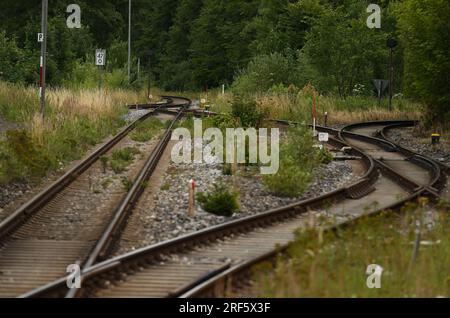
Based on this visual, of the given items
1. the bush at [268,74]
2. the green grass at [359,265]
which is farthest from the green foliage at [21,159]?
the bush at [268,74]

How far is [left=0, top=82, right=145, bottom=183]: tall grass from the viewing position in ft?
51.9

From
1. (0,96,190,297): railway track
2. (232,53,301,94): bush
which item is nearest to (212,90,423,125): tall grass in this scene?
(232,53,301,94): bush

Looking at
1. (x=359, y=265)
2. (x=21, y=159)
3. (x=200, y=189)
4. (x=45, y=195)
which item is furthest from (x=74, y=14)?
(x=359, y=265)

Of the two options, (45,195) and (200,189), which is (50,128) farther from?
(45,195)

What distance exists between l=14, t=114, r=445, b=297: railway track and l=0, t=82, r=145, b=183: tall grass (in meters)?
5.43

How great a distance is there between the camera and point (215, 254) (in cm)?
1005

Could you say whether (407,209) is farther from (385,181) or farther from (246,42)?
(246,42)

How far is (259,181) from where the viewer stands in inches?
640

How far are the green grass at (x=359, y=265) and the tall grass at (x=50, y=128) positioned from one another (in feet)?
24.1

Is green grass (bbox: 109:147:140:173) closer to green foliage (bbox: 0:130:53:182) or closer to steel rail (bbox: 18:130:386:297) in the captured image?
green foliage (bbox: 0:130:53:182)

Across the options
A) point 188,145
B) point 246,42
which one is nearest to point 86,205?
point 188,145

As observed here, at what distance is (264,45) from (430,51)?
104ft

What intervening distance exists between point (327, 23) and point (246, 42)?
101 feet

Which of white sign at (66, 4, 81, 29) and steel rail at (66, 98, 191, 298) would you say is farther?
white sign at (66, 4, 81, 29)
